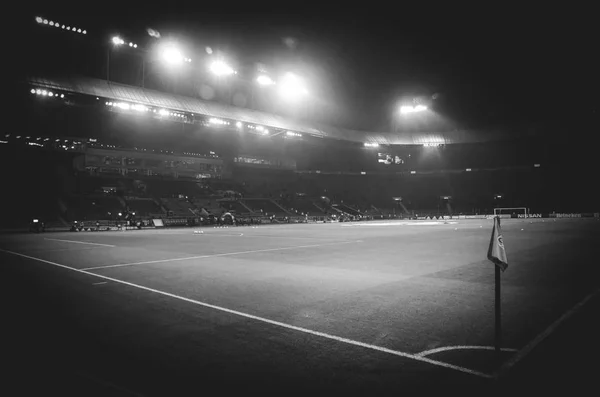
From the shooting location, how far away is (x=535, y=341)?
418 centimetres

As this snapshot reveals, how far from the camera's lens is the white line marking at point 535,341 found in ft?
11.2

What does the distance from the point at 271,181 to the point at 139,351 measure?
173ft

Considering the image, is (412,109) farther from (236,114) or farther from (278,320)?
(278,320)

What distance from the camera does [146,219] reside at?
37156 millimetres

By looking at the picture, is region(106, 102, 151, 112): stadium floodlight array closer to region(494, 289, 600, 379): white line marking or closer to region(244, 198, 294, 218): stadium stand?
region(244, 198, 294, 218): stadium stand

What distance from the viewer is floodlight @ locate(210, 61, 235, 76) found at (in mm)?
36406

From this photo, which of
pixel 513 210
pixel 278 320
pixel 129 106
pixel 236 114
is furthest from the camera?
pixel 513 210

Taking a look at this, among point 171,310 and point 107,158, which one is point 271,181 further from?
point 171,310

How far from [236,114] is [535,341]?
38.5 metres

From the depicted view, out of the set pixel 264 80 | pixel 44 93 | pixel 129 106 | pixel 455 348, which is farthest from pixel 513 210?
pixel 44 93

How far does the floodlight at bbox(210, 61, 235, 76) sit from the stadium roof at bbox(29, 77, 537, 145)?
11.4 feet

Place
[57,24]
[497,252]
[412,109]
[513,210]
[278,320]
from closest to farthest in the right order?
[497,252]
[278,320]
[57,24]
[513,210]
[412,109]

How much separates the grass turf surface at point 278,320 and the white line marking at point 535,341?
0.33 feet

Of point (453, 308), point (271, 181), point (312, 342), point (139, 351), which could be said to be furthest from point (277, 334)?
point (271, 181)
